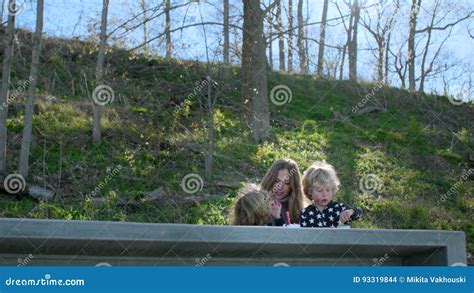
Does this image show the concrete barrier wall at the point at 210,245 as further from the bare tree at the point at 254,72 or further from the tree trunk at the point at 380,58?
the tree trunk at the point at 380,58

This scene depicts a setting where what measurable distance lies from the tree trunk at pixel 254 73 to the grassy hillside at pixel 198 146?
0.32 m

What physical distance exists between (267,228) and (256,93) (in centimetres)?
1075

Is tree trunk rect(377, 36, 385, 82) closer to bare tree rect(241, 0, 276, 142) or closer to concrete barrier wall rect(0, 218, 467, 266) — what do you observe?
bare tree rect(241, 0, 276, 142)

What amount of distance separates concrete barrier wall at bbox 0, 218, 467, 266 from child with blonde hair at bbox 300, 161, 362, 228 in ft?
4.01

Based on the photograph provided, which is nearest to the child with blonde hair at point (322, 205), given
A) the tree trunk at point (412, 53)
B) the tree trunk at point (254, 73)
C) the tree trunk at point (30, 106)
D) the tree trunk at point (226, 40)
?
the tree trunk at point (30, 106)


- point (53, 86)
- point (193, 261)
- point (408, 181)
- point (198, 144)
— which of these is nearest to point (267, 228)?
point (193, 261)

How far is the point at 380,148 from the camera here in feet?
47.9

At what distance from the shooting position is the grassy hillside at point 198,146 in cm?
943

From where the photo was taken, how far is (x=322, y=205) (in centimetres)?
459

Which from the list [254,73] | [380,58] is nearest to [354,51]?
[380,58]

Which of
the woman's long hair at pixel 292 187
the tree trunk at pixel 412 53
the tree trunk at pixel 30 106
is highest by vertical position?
the tree trunk at pixel 412 53

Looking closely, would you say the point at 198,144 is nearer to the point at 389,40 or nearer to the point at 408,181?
the point at 408,181

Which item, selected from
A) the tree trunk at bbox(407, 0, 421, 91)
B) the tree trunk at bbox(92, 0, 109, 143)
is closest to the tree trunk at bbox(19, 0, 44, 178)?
the tree trunk at bbox(92, 0, 109, 143)

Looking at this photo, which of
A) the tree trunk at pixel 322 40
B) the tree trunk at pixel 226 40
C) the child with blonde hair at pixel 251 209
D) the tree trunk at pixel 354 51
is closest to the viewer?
the child with blonde hair at pixel 251 209
